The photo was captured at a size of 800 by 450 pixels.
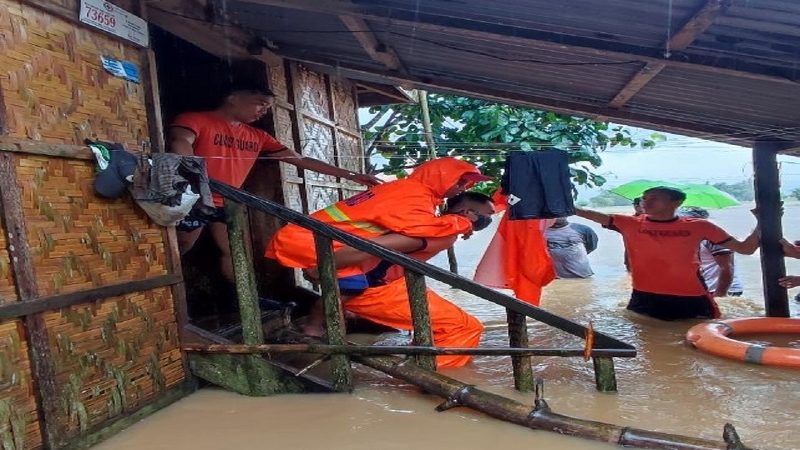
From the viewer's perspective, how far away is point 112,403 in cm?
289

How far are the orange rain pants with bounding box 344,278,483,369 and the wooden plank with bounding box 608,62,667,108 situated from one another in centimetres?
204

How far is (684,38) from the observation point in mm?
3215

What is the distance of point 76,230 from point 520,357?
2.41 metres

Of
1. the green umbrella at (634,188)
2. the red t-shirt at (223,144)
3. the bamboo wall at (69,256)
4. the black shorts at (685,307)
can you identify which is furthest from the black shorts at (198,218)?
the green umbrella at (634,188)

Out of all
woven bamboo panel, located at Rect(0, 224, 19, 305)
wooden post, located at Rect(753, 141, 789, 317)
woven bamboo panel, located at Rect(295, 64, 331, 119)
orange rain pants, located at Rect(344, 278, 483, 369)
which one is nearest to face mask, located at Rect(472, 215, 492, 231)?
orange rain pants, located at Rect(344, 278, 483, 369)

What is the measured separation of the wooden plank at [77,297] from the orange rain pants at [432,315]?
1.34 meters

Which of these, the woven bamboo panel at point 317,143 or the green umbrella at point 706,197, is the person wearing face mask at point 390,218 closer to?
the woven bamboo panel at point 317,143

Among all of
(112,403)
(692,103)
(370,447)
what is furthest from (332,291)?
(692,103)

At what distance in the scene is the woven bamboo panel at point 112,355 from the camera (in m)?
2.65

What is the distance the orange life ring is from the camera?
386 cm

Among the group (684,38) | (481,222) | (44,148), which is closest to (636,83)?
(684,38)

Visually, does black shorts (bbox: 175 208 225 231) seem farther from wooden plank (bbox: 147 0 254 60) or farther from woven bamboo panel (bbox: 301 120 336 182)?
woven bamboo panel (bbox: 301 120 336 182)

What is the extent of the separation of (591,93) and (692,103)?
0.81m

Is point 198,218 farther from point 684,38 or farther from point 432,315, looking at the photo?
point 684,38
